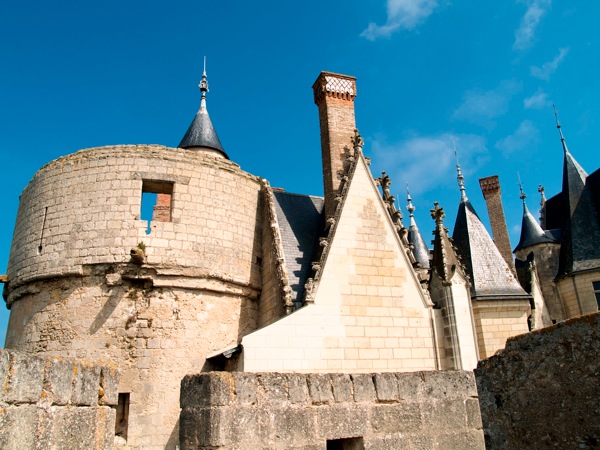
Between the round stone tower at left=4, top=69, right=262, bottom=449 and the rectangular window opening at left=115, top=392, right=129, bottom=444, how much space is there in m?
0.02

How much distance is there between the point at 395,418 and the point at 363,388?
1.43ft

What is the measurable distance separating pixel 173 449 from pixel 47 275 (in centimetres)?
433

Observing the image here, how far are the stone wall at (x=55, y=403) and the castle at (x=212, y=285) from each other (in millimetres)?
5606

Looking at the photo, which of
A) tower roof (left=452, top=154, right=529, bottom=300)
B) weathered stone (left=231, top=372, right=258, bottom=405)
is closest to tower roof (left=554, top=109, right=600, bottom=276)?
tower roof (left=452, top=154, right=529, bottom=300)

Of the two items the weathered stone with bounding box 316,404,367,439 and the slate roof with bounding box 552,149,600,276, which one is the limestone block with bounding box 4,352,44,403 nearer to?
the weathered stone with bounding box 316,404,367,439

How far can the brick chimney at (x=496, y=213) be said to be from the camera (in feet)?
56.3

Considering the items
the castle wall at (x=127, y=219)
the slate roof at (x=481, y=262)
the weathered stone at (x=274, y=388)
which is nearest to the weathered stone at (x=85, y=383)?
the weathered stone at (x=274, y=388)

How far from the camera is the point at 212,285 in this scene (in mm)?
10602

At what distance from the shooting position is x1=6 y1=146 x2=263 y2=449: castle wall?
31.6 feet

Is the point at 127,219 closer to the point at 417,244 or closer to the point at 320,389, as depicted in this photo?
the point at 320,389

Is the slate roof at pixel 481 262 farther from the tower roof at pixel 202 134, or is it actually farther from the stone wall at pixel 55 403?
the stone wall at pixel 55 403

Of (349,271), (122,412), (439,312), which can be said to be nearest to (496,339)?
(439,312)

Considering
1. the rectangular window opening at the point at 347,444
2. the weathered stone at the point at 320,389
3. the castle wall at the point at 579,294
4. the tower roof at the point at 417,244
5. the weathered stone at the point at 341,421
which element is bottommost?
the rectangular window opening at the point at 347,444

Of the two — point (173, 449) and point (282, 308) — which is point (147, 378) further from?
point (282, 308)
